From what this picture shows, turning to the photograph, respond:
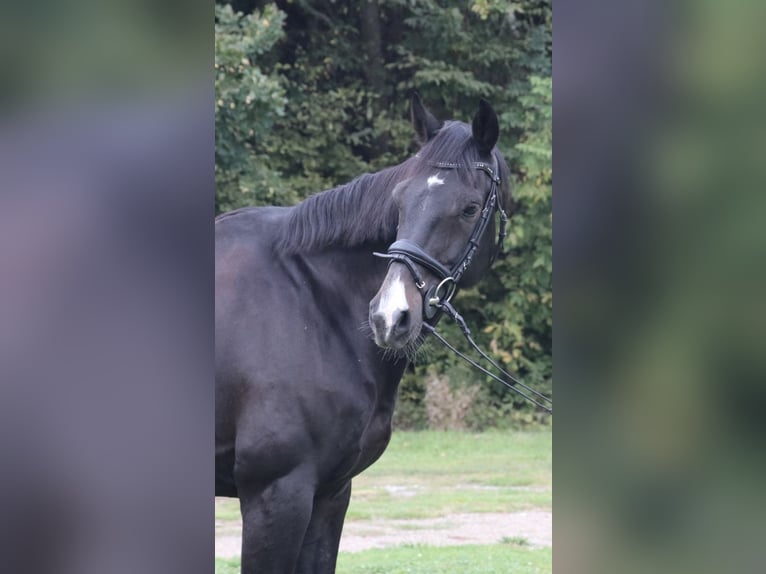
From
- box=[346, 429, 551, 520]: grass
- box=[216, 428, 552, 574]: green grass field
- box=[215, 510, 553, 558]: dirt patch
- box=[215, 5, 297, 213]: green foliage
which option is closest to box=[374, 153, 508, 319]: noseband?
box=[216, 428, 552, 574]: green grass field

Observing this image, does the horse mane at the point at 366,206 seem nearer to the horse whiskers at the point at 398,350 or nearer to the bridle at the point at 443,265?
the bridle at the point at 443,265

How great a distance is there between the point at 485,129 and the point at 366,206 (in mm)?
515

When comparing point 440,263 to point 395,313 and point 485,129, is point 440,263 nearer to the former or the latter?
point 395,313

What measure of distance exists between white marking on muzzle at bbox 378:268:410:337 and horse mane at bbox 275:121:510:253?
1.12 ft

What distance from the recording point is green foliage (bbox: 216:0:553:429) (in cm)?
1217

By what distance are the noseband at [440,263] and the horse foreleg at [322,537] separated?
885mm

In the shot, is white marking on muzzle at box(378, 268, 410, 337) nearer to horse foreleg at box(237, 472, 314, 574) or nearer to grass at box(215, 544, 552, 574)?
horse foreleg at box(237, 472, 314, 574)

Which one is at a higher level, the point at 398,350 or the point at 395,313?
the point at 395,313

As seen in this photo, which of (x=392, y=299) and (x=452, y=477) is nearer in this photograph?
(x=392, y=299)

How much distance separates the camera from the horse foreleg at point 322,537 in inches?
143

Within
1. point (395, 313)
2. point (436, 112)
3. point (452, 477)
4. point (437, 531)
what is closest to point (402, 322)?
point (395, 313)

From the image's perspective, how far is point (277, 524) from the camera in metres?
3.26

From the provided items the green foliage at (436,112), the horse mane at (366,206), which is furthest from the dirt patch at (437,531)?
the green foliage at (436,112)
